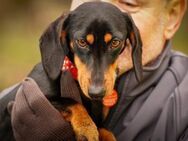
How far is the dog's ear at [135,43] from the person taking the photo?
11.9ft

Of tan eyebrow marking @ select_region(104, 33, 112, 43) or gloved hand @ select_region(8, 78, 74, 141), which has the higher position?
tan eyebrow marking @ select_region(104, 33, 112, 43)

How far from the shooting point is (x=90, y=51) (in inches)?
137

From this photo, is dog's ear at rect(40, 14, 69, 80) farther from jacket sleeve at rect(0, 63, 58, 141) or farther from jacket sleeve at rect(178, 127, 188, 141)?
jacket sleeve at rect(178, 127, 188, 141)

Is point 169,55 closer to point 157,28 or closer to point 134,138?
point 157,28

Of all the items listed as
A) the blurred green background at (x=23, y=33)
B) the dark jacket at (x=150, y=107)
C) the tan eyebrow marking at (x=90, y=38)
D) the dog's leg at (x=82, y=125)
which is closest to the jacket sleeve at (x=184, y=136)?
the dark jacket at (x=150, y=107)

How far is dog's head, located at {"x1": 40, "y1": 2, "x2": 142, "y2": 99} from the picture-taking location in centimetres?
341

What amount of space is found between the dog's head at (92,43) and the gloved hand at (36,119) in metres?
0.15

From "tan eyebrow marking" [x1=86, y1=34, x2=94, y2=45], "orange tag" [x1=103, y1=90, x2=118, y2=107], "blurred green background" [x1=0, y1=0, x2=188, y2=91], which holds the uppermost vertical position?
"tan eyebrow marking" [x1=86, y1=34, x2=94, y2=45]

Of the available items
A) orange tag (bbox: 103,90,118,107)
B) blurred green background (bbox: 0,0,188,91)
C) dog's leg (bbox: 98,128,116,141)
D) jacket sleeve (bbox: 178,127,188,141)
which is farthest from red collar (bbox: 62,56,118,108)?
blurred green background (bbox: 0,0,188,91)

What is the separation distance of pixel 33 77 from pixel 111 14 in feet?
1.66

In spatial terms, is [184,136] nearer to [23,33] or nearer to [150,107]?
[150,107]

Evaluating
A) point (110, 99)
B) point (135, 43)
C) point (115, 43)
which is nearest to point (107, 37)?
point (115, 43)

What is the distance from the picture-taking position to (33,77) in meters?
3.75

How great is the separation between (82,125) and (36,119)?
29 centimetres
